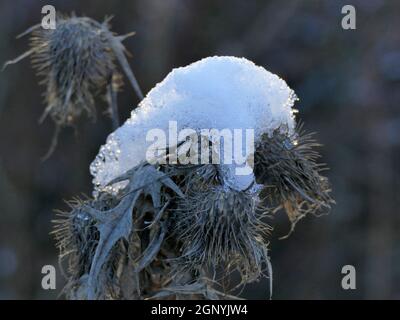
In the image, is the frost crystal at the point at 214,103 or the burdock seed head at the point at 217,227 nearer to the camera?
the burdock seed head at the point at 217,227

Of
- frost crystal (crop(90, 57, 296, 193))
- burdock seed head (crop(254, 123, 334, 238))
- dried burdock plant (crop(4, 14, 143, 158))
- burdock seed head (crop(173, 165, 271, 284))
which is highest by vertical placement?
dried burdock plant (crop(4, 14, 143, 158))

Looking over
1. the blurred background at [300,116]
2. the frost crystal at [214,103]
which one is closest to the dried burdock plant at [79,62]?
the frost crystal at [214,103]

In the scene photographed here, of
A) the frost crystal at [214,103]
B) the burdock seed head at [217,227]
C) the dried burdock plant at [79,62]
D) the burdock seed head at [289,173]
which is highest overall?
the dried burdock plant at [79,62]

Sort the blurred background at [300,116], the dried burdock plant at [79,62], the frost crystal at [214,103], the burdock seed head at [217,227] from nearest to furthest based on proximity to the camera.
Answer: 1. the burdock seed head at [217,227]
2. the frost crystal at [214,103]
3. the dried burdock plant at [79,62]
4. the blurred background at [300,116]

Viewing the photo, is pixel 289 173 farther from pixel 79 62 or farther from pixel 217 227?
pixel 79 62

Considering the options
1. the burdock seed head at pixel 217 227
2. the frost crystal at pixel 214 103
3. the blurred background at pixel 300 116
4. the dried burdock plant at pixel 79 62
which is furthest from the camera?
the blurred background at pixel 300 116

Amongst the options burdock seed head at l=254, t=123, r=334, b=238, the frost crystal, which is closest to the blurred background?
burdock seed head at l=254, t=123, r=334, b=238

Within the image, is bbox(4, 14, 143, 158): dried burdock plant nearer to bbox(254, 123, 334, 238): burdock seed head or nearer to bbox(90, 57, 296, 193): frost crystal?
bbox(90, 57, 296, 193): frost crystal

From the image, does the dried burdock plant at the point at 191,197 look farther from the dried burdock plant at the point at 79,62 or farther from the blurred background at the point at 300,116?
the blurred background at the point at 300,116

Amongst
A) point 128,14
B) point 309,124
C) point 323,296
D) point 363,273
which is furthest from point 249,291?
point 128,14
